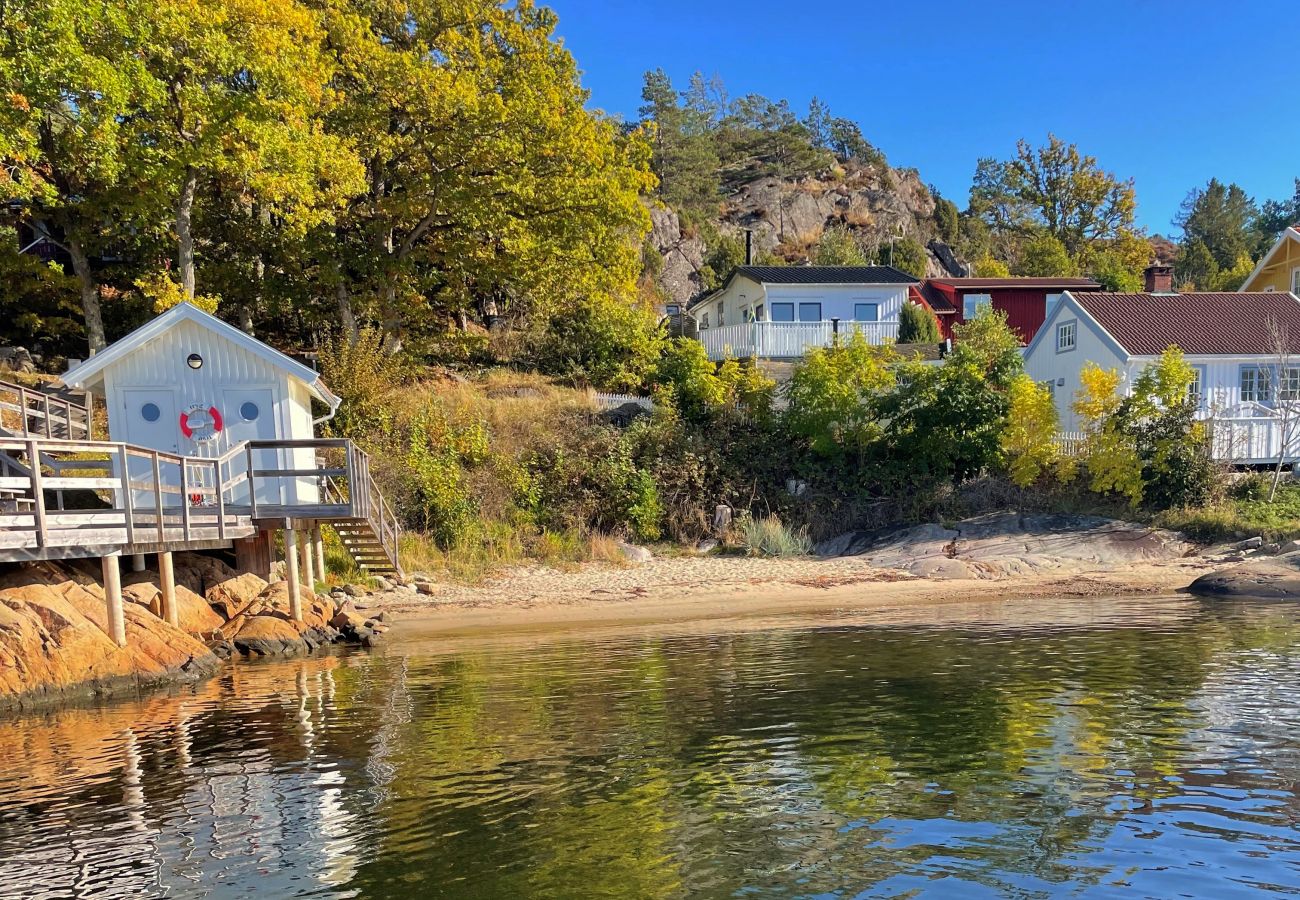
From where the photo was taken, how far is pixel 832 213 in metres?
79.8

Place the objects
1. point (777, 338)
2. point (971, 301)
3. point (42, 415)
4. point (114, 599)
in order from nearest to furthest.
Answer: point (114, 599) → point (42, 415) → point (777, 338) → point (971, 301)

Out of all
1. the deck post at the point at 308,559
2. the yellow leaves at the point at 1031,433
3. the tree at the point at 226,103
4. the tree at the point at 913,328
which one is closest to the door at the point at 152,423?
the deck post at the point at 308,559

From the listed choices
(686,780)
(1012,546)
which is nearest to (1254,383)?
(1012,546)

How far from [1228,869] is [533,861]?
17.8ft

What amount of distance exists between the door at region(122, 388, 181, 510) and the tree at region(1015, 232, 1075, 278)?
2244 inches

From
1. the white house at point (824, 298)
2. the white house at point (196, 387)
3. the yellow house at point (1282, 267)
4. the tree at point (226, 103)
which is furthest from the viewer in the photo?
the yellow house at point (1282, 267)

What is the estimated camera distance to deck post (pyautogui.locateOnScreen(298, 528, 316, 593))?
1958 centimetres

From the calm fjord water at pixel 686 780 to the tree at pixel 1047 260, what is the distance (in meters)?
52.8

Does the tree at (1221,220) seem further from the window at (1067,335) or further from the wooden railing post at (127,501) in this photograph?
the wooden railing post at (127,501)

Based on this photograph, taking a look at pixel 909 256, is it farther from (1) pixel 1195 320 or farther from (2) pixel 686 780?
(2) pixel 686 780

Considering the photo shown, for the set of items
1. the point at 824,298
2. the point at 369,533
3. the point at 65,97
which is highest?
the point at 65,97

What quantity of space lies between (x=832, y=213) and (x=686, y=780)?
7679 centimetres

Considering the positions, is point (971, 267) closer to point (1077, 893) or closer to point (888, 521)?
point (888, 521)

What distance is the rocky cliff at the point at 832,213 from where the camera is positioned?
2893 inches
